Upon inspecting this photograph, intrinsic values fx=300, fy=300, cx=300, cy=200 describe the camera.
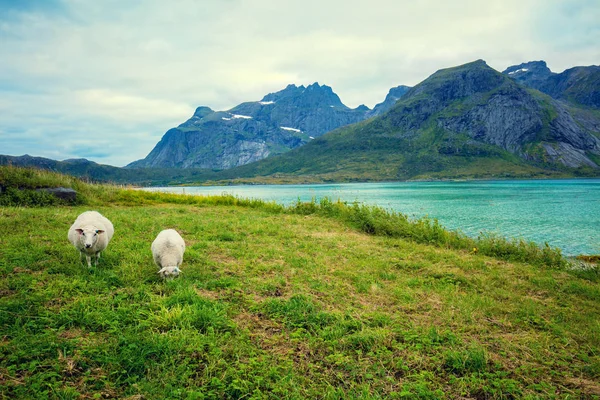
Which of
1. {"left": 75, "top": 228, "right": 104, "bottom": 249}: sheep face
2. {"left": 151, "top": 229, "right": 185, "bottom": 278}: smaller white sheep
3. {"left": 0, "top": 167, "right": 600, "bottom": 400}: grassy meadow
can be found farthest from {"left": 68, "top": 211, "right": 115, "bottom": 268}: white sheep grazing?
{"left": 151, "top": 229, "right": 185, "bottom": 278}: smaller white sheep

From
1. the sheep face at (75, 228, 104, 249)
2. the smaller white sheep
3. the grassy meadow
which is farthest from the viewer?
the smaller white sheep

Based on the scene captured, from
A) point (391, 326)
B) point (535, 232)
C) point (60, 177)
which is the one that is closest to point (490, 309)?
point (391, 326)

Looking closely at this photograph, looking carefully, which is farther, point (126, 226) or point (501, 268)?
point (126, 226)

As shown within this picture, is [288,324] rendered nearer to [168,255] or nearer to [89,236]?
[168,255]

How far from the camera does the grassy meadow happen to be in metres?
4.28

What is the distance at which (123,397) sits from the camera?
12.8 ft

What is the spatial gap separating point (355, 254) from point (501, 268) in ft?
16.5

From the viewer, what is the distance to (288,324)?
235 inches

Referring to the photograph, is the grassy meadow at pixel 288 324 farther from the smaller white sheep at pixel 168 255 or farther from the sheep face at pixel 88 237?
the sheep face at pixel 88 237

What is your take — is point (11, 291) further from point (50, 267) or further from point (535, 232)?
point (535, 232)

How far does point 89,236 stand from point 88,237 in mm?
31

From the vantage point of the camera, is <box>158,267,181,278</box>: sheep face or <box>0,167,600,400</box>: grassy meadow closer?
<box>0,167,600,400</box>: grassy meadow

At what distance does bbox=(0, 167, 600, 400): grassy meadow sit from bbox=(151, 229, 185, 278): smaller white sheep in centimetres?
30

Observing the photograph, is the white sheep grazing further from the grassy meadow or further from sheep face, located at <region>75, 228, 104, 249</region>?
the grassy meadow
